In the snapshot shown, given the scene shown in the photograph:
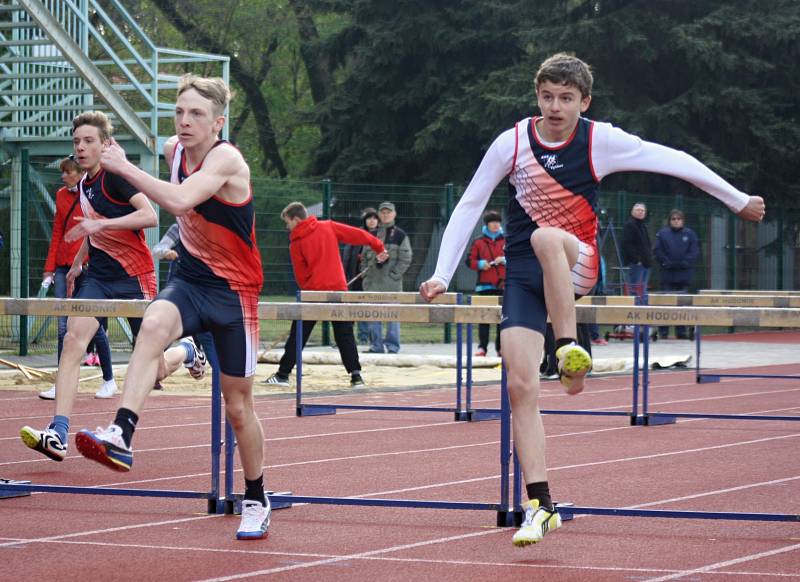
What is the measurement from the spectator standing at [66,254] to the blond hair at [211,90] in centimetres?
590

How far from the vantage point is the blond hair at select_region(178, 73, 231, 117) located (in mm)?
Result: 6332

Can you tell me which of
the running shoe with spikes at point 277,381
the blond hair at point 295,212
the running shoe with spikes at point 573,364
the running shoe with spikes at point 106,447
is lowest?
the running shoe with spikes at point 277,381

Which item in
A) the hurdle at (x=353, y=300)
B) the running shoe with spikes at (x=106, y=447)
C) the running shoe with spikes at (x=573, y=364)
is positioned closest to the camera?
the running shoe with spikes at (x=106, y=447)

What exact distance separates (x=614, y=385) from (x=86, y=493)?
9.46 metres

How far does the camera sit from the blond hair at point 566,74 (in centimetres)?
613

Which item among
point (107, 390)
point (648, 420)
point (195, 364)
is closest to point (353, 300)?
point (107, 390)

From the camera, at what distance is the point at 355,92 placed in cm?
3384

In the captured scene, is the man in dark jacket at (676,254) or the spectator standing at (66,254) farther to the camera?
the man in dark jacket at (676,254)

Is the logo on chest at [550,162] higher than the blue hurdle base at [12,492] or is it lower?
higher

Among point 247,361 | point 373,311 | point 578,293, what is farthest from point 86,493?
point 578,293

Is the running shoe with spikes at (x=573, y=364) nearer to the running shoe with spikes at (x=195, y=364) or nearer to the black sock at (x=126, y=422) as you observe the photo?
the black sock at (x=126, y=422)

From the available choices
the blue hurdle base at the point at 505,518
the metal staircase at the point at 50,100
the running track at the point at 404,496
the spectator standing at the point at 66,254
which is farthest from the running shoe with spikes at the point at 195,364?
the metal staircase at the point at 50,100

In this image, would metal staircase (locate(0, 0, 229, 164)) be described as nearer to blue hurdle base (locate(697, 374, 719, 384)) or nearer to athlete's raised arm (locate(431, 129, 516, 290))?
blue hurdle base (locate(697, 374, 719, 384))

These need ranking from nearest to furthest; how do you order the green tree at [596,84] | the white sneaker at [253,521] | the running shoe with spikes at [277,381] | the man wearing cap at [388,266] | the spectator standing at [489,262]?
1. the white sneaker at [253,521]
2. the running shoe with spikes at [277,381]
3. the spectator standing at [489,262]
4. the man wearing cap at [388,266]
5. the green tree at [596,84]
